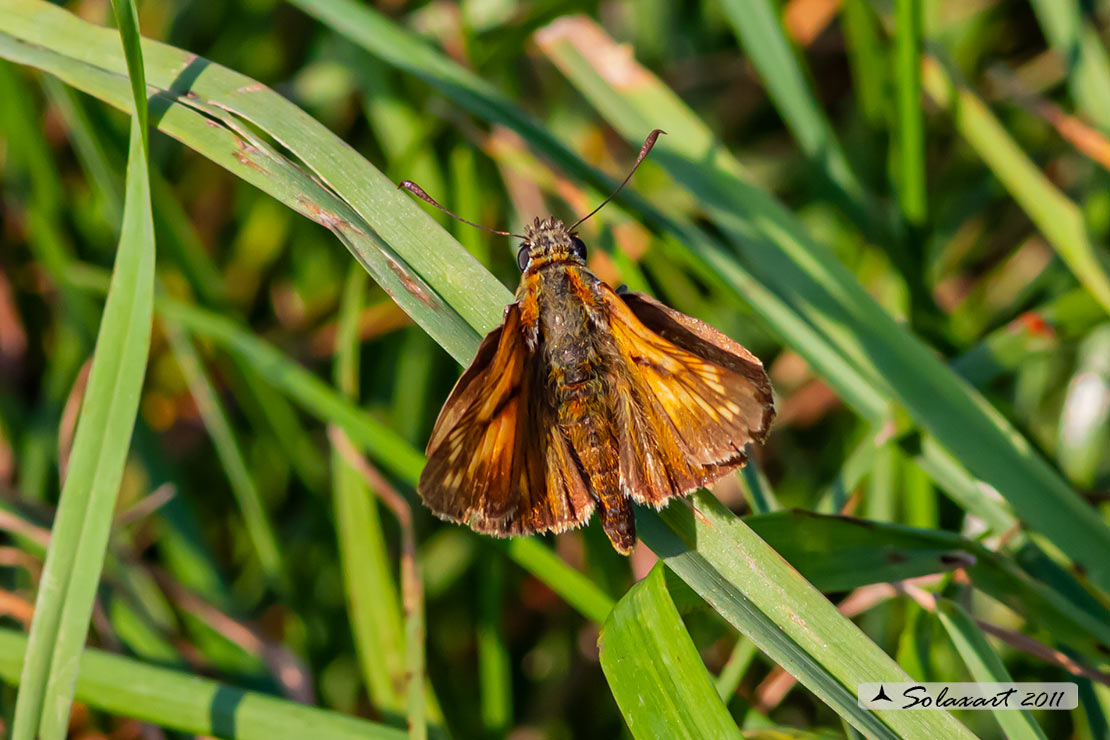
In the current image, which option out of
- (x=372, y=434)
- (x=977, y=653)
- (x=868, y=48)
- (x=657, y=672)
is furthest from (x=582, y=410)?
(x=868, y=48)

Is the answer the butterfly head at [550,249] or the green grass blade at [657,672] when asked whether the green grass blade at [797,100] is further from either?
the green grass blade at [657,672]

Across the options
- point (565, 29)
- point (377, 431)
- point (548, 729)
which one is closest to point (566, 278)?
point (377, 431)

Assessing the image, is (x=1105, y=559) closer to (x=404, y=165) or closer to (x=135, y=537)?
(x=404, y=165)

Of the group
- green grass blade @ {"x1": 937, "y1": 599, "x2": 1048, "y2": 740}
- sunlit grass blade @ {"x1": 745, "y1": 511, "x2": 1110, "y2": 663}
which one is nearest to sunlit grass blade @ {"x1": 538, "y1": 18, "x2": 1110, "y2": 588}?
sunlit grass blade @ {"x1": 745, "y1": 511, "x2": 1110, "y2": 663}

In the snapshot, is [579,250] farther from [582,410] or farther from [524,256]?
[582,410]

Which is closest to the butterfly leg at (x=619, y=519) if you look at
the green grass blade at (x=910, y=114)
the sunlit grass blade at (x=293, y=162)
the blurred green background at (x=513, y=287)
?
the blurred green background at (x=513, y=287)

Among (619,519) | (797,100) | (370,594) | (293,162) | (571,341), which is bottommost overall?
(619,519)
